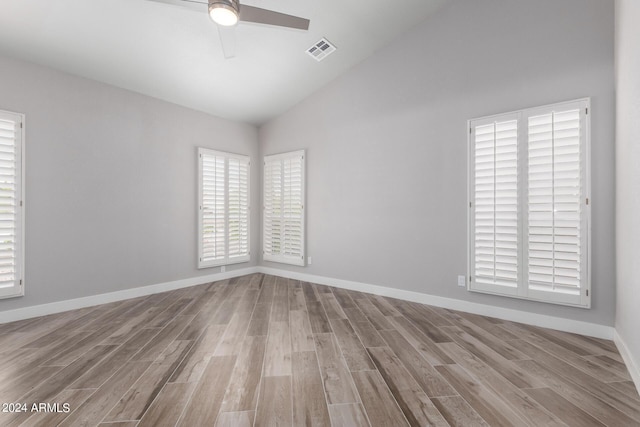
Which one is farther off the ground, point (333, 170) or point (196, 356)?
point (333, 170)

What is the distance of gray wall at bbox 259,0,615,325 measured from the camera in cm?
269

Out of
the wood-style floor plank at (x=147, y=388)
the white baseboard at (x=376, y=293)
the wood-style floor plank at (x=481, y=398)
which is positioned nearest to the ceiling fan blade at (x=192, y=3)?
the wood-style floor plank at (x=147, y=388)

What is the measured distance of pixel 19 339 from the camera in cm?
257

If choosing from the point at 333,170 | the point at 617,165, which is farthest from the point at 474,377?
the point at 333,170

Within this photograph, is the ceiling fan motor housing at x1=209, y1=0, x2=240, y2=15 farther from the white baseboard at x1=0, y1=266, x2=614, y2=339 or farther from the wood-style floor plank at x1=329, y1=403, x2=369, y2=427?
the white baseboard at x1=0, y1=266, x2=614, y2=339

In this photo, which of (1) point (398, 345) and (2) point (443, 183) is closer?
(1) point (398, 345)

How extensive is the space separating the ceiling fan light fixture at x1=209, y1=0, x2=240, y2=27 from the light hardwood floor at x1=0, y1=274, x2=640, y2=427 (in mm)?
2372

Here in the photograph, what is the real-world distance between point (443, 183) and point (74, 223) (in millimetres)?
4262

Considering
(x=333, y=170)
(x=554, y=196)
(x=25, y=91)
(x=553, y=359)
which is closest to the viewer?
(x=553, y=359)

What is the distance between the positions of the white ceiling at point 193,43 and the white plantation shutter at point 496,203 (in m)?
1.73

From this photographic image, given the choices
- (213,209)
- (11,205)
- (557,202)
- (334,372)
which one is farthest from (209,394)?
(213,209)

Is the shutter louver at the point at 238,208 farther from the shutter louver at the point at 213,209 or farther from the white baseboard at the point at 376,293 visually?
the white baseboard at the point at 376,293

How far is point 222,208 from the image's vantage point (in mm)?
4934

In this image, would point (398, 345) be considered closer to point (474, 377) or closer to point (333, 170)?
point (474, 377)
